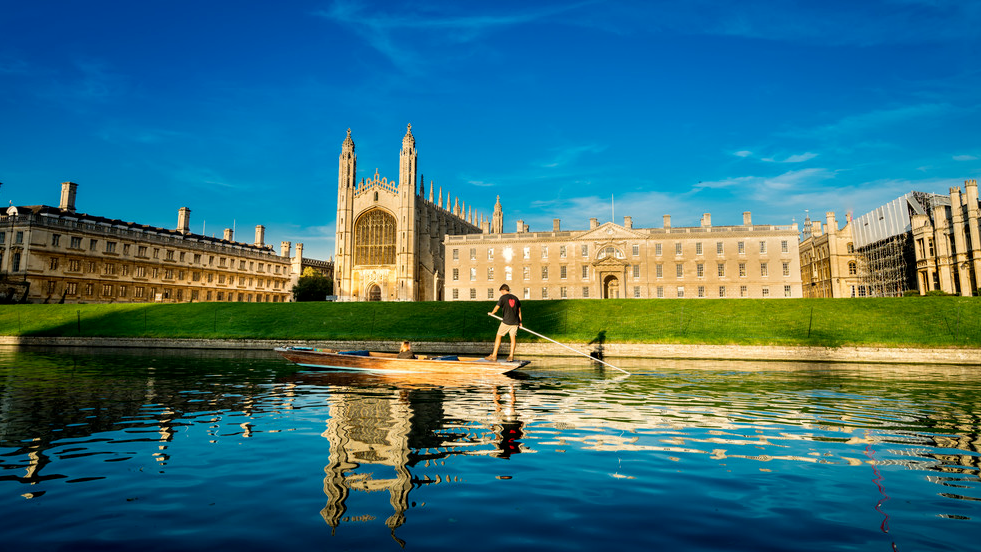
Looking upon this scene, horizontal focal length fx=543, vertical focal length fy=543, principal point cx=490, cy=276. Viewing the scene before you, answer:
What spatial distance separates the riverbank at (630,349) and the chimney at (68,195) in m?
43.6

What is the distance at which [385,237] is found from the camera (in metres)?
80.4

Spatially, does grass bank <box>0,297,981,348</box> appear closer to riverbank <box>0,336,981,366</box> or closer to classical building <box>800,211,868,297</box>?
riverbank <box>0,336,981,366</box>

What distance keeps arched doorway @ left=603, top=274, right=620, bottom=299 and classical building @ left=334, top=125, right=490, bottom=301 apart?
1001 inches

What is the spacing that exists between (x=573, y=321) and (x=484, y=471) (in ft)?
104

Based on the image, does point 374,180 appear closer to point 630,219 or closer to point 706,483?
point 630,219

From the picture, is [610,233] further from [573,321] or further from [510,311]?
[510,311]

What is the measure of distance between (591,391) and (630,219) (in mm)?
58820

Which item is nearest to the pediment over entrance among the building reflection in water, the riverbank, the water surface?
the riverbank

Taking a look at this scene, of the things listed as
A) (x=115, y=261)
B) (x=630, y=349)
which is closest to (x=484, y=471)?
(x=630, y=349)

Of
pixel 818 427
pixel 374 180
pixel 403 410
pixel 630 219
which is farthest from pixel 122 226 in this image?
pixel 818 427

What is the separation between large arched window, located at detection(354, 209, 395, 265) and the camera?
80.1 meters

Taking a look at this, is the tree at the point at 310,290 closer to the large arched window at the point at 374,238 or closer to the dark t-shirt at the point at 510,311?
the large arched window at the point at 374,238

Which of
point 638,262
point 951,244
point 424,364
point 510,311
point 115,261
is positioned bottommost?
point 424,364

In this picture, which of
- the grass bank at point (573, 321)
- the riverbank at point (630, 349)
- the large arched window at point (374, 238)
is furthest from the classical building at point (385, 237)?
the riverbank at point (630, 349)
